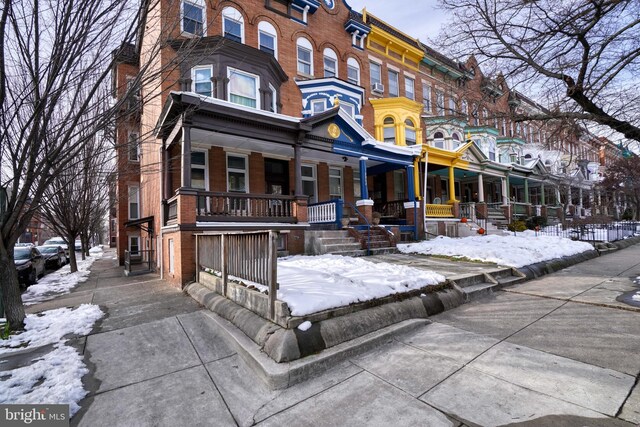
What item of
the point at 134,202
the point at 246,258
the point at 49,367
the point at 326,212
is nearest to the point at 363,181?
the point at 326,212

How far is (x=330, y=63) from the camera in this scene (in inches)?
651

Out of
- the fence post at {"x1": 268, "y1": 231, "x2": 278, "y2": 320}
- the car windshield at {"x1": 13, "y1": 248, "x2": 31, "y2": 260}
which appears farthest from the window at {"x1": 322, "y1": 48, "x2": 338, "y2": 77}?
the car windshield at {"x1": 13, "y1": 248, "x2": 31, "y2": 260}

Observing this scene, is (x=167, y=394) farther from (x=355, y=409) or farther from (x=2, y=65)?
(x=2, y=65)

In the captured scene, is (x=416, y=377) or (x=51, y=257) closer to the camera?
(x=416, y=377)

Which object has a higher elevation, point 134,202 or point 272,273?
point 134,202

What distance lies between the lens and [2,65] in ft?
13.0

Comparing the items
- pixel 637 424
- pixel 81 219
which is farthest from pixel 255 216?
pixel 81 219

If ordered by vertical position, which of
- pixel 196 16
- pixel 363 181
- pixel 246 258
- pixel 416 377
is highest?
pixel 196 16

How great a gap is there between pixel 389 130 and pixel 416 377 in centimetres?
1649

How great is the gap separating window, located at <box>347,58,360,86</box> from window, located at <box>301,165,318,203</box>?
650 centimetres

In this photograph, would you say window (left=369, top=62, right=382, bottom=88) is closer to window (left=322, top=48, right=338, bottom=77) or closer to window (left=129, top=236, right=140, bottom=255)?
window (left=322, top=48, right=338, bottom=77)

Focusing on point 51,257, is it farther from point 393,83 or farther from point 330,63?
point 393,83

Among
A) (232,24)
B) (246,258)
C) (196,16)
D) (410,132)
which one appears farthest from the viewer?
(410,132)

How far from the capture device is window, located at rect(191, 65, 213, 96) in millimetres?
11047
